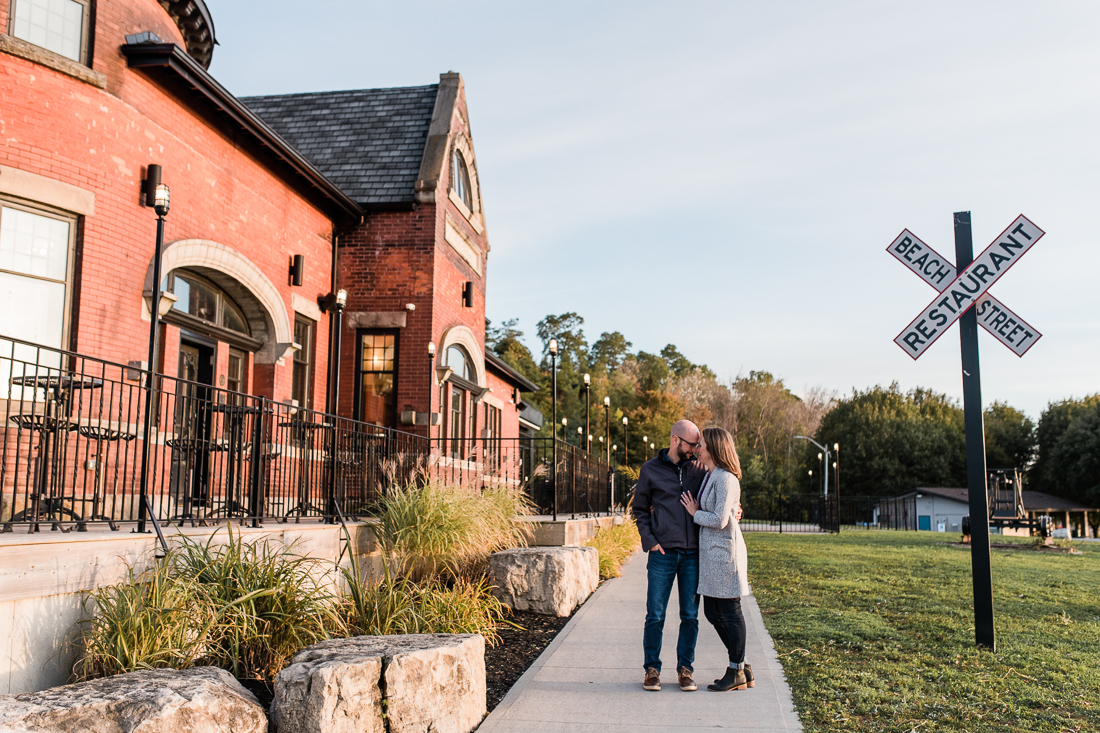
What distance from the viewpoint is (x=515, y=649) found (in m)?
7.02

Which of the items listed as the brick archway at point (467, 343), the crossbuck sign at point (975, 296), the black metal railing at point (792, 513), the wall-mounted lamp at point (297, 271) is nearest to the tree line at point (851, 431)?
the black metal railing at point (792, 513)

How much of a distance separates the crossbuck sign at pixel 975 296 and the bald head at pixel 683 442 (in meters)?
2.09

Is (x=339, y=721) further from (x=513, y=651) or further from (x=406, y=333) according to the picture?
(x=406, y=333)

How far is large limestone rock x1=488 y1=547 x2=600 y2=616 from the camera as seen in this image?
8547 mm

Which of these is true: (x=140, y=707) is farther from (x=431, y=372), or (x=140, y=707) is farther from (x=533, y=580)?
(x=431, y=372)

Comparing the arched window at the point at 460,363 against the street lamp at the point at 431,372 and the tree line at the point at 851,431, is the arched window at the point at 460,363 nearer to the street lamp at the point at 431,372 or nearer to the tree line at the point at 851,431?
the street lamp at the point at 431,372

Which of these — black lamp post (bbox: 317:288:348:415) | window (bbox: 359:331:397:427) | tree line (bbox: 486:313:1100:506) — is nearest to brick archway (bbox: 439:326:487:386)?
window (bbox: 359:331:397:427)

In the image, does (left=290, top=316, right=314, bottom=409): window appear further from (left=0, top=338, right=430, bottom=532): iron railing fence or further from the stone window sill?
the stone window sill

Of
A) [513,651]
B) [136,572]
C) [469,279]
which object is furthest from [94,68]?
[469,279]

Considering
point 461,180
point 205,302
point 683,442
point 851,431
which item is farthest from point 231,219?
point 851,431

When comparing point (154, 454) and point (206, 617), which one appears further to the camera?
point (154, 454)

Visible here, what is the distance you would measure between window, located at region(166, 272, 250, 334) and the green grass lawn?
8.02m

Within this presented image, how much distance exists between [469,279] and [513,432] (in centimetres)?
1198

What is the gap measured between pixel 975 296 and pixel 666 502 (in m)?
3.21
